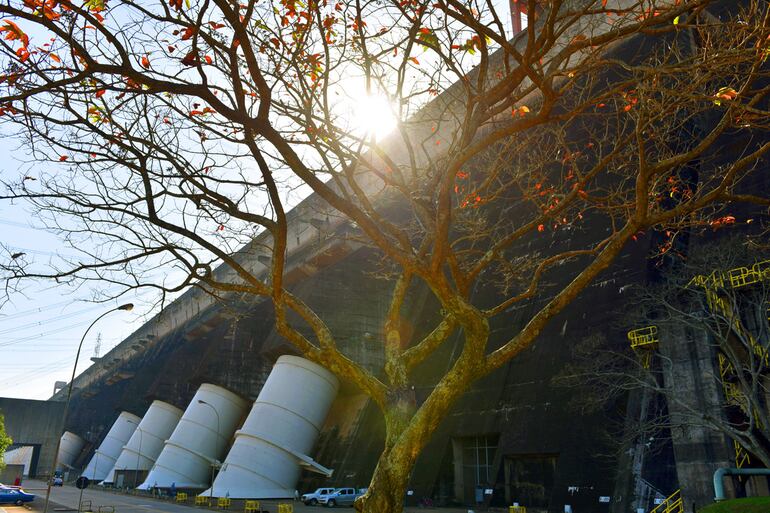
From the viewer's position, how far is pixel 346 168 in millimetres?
9211

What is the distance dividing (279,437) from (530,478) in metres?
14.4

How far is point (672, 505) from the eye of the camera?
16.6 m

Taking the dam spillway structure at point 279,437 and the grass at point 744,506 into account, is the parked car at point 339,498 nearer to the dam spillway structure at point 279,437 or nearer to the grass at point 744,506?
the dam spillway structure at point 279,437

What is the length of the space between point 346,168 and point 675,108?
213 inches

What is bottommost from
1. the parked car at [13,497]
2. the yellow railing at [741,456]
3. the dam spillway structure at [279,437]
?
the parked car at [13,497]

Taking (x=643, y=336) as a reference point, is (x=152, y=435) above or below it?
above

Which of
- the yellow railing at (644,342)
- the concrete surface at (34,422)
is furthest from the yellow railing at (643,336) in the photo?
the concrete surface at (34,422)

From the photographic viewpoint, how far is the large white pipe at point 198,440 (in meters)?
40.2

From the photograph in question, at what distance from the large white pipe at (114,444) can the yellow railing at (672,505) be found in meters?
57.1

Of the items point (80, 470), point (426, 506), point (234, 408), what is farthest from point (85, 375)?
point (426, 506)

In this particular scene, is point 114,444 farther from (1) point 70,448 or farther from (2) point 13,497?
(2) point 13,497

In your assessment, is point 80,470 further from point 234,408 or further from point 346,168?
point 346,168

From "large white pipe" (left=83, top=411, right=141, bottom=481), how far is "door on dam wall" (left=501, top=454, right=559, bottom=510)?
167ft

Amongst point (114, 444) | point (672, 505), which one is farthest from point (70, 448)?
point (672, 505)
